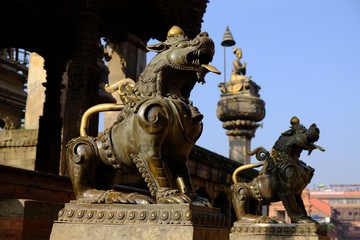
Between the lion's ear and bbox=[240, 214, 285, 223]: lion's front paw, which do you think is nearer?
the lion's ear

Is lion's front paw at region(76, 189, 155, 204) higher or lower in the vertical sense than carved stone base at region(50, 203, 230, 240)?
higher

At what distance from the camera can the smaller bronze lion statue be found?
20.9ft

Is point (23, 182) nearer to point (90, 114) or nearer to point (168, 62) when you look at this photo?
point (90, 114)

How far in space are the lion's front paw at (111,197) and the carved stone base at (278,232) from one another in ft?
9.59

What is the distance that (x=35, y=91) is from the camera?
46.9 feet

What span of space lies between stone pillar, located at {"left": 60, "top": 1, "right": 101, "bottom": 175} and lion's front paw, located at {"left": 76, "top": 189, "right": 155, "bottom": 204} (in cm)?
429

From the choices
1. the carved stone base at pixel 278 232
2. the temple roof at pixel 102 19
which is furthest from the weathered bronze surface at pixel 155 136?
the temple roof at pixel 102 19

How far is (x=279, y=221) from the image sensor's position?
20.5 feet

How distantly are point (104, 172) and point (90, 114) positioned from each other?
0.48m

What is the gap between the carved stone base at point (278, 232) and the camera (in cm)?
605

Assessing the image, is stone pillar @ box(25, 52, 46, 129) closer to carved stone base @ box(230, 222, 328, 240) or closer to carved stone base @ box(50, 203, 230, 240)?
carved stone base @ box(230, 222, 328, 240)

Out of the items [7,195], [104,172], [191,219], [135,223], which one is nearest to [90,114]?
[104,172]

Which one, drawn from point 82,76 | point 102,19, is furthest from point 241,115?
point 82,76

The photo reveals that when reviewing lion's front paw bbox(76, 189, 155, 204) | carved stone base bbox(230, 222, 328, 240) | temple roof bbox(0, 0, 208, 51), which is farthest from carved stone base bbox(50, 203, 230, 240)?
temple roof bbox(0, 0, 208, 51)
